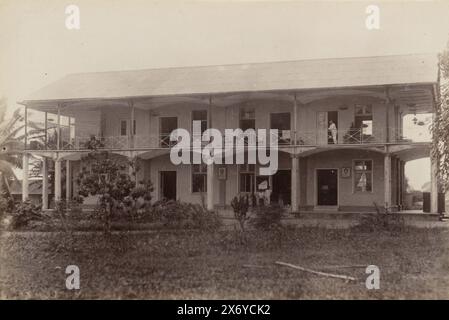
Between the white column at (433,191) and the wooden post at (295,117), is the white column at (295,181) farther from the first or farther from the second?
the white column at (433,191)

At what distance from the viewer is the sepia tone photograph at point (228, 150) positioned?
1015 centimetres

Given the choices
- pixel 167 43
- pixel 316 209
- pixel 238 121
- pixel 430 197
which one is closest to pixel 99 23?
pixel 167 43

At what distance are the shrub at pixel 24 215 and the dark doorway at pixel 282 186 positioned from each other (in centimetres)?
920

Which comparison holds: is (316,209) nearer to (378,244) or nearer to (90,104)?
(378,244)

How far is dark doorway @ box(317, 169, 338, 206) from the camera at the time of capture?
2155 cm

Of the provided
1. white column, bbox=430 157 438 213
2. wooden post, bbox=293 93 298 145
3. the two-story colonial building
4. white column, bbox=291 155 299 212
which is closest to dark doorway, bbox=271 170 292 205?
the two-story colonial building

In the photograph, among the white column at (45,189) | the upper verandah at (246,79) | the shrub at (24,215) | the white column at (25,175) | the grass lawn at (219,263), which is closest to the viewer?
the grass lawn at (219,263)

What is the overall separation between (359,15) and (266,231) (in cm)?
608

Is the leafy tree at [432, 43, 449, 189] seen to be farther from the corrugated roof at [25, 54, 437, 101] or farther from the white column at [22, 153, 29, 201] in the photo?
the white column at [22, 153, 29, 201]

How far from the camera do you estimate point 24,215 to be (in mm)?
17016

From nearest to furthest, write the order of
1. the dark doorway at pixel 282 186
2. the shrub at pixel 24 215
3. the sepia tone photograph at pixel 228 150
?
the sepia tone photograph at pixel 228 150 < the shrub at pixel 24 215 < the dark doorway at pixel 282 186

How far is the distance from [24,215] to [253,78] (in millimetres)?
9626

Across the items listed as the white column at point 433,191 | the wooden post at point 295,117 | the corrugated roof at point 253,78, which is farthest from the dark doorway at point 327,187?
the corrugated roof at point 253,78

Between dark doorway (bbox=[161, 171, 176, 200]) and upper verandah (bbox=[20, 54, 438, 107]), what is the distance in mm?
4099
